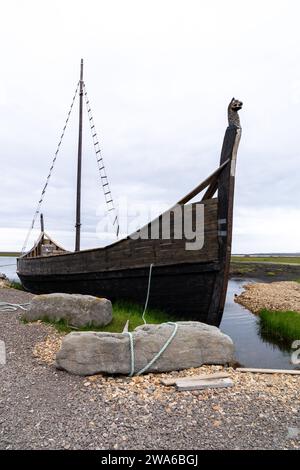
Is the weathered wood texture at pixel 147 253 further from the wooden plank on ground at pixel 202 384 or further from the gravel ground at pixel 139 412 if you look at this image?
the wooden plank on ground at pixel 202 384

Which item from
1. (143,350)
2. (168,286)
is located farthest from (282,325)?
(143,350)

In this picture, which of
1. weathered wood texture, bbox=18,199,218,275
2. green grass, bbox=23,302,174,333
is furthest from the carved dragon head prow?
green grass, bbox=23,302,174,333

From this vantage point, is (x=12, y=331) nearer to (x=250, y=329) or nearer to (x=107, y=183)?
(x=250, y=329)

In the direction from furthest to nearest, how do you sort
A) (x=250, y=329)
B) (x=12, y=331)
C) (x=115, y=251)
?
(x=250, y=329), (x=115, y=251), (x=12, y=331)

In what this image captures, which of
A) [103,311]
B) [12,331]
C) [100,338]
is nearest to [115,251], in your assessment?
[103,311]

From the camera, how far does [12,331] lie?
21.9ft

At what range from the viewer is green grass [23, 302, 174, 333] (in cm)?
691

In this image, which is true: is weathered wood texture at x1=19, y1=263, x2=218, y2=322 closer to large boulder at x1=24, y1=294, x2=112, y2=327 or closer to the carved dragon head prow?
large boulder at x1=24, y1=294, x2=112, y2=327

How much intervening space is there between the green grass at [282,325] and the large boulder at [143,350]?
515 centimetres

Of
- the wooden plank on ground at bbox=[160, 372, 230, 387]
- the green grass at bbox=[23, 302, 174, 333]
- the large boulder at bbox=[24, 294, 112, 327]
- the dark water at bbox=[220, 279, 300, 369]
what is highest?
the large boulder at bbox=[24, 294, 112, 327]

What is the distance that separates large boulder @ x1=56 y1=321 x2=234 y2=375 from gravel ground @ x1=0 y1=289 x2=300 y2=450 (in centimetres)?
15
